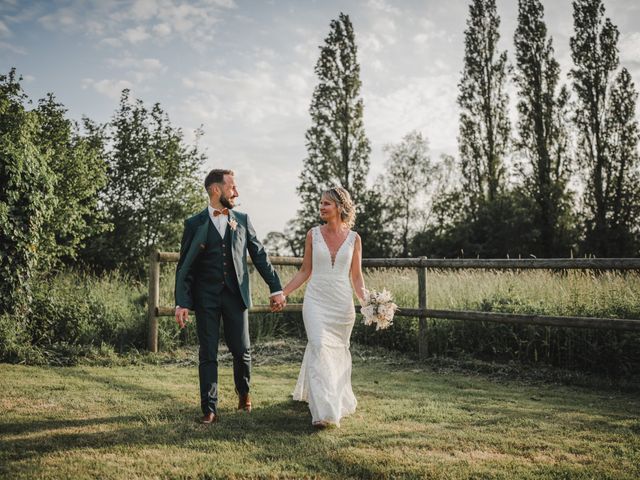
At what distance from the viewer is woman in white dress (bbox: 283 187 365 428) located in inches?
177

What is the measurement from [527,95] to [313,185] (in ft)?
39.8

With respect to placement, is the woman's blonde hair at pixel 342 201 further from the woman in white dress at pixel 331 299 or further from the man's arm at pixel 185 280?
the man's arm at pixel 185 280

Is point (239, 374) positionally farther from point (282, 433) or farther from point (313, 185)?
point (313, 185)

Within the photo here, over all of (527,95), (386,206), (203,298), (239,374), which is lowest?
(239,374)

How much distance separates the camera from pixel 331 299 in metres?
4.77

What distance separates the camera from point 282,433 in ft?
13.0

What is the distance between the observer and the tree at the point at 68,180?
51.3ft

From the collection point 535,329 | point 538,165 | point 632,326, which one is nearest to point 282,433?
point 632,326

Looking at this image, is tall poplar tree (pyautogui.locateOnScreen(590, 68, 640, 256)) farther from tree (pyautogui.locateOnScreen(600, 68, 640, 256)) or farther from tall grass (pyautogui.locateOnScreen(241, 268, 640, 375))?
tall grass (pyautogui.locateOnScreen(241, 268, 640, 375))

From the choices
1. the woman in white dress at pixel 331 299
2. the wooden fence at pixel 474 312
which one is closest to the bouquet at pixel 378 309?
the woman in white dress at pixel 331 299

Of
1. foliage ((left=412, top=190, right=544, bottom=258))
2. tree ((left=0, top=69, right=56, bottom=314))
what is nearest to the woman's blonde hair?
tree ((left=0, top=69, right=56, bottom=314))

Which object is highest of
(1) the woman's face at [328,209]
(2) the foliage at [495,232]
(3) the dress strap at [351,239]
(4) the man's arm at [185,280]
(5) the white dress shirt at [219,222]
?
(2) the foliage at [495,232]

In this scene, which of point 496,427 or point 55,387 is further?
point 55,387

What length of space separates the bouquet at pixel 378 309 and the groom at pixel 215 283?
1188 mm
